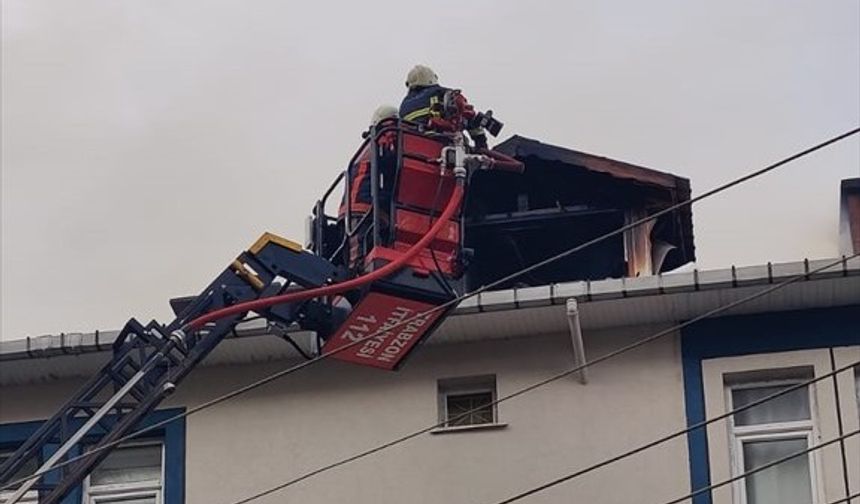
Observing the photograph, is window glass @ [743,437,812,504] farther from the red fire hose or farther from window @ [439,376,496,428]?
the red fire hose

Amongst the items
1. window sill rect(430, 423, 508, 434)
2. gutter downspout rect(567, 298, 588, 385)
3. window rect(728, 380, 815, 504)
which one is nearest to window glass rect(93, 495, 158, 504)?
window sill rect(430, 423, 508, 434)

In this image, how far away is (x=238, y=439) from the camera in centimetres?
1534

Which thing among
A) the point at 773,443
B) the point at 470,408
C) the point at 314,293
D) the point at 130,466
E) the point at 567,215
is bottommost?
the point at 773,443

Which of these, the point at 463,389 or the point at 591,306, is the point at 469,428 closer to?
the point at 463,389

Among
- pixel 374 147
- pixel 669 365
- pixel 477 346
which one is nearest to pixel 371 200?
pixel 374 147

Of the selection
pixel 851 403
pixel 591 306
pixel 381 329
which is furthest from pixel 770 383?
pixel 381 329

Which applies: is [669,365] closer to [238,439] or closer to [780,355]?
[780,355]

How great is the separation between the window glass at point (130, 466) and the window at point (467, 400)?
8.42 feet

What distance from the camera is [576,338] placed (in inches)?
570

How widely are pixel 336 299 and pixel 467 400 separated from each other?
2.00 meters

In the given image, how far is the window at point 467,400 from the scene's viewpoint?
15086 mm

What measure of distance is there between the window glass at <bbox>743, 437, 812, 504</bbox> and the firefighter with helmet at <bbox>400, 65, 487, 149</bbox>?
3.25 m

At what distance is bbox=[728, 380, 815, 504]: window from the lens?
46.6 feet

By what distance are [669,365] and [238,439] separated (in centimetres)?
366
